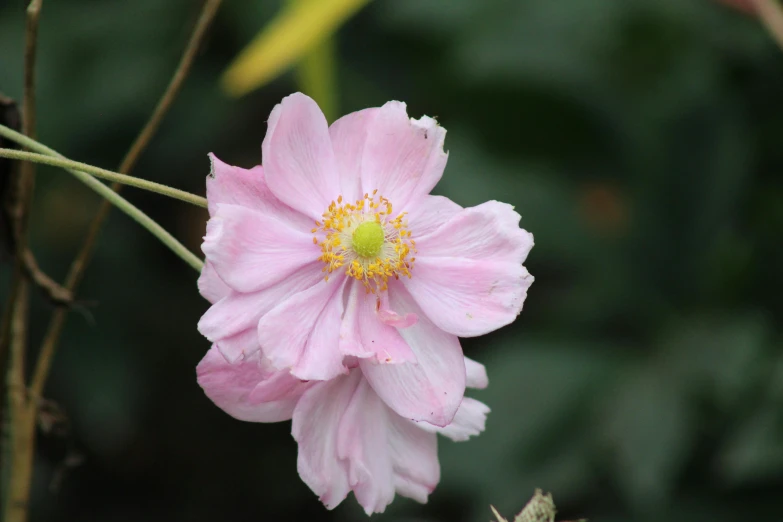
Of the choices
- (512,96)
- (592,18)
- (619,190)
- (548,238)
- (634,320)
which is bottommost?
(634,320)

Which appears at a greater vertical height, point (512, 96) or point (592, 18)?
point (592, 18)

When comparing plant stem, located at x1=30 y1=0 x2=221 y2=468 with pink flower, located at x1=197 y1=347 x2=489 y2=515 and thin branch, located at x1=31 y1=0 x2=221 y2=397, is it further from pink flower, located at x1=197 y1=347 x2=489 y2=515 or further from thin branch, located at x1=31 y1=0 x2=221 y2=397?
pink flower, located at x1=197 y1=347 x2=489 y2=515

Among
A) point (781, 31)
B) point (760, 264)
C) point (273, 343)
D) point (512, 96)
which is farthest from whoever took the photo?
point (512, 96)

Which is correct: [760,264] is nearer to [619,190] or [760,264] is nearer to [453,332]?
[619,190]

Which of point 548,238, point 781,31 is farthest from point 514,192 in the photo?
point 781,31

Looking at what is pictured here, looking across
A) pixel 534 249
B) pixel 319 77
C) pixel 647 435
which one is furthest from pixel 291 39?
pixel 647 435

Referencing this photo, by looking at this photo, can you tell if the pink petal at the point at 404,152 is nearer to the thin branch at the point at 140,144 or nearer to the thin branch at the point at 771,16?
the thin branch at the point at 140,144

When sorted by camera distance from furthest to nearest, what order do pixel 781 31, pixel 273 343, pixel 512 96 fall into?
pixel 512 96
pixel 781 31
pixel 273 343
